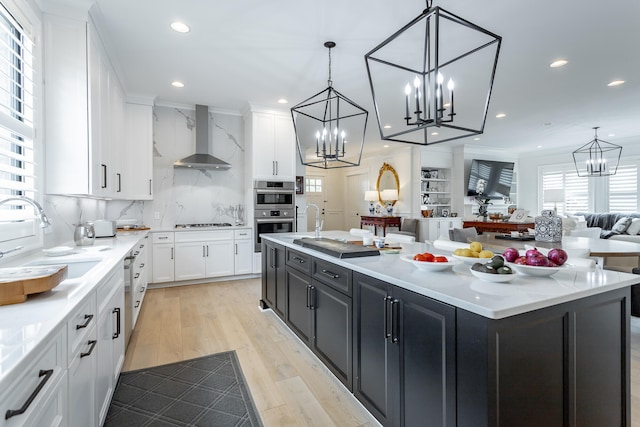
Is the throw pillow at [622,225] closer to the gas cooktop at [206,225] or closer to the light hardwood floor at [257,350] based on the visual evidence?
the light hardwood floor at [257,350]

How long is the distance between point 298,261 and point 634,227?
754 centimetres

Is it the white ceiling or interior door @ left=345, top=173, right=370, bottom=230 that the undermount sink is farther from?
interior door @ left=345, top=173, right=370, bottom=230

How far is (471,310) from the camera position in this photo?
114 centimetres

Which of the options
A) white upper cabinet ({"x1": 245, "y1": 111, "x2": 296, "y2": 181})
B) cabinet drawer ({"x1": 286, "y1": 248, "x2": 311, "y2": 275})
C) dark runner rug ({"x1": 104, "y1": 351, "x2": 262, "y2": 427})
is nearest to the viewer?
dark runner rug ({"x1": 104, "y1": 351, "x2": 262, "y2": 427})

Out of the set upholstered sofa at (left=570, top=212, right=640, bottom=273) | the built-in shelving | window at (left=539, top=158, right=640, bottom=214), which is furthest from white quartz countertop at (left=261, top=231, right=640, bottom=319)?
window at (left=539, top=158, right=640, bottom=214)

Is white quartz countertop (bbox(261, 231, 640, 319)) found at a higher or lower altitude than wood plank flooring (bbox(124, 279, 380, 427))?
higher

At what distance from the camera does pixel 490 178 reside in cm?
838

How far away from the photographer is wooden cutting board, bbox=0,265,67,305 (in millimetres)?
1150

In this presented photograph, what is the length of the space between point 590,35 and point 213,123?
4834 mm

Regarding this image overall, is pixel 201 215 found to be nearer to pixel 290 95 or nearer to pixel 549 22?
pixel 290 95

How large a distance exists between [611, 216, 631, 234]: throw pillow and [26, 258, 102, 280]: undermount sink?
8.89 m

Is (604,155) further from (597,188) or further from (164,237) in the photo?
(164,237)

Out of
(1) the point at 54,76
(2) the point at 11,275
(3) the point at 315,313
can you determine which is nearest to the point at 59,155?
(1) the point at 54,76

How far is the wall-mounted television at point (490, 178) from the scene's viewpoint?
26.6 ft
